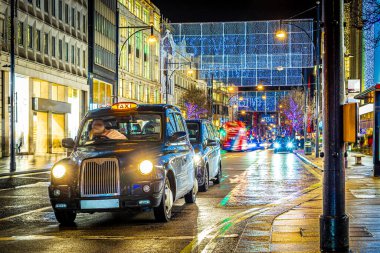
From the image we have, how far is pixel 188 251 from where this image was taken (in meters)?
8.67

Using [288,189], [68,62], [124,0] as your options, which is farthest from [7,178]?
[124,0]

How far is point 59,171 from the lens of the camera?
10.7m

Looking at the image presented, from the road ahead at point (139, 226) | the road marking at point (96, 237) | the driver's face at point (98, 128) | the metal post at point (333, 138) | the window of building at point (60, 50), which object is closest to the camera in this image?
the metal post at point (333, 138)

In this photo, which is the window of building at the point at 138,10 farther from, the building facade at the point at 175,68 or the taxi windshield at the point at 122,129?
the taxi windshield at the point at 122,129

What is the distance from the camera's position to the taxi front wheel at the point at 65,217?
11102mm

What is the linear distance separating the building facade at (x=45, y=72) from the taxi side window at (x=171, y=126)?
97.9 ft

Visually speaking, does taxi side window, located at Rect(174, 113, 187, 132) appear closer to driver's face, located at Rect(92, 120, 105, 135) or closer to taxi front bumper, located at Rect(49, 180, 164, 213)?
driver's face, located at Rect(92, 120, 105, 135)

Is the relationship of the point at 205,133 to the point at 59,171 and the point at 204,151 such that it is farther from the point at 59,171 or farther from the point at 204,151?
the point at 59,171

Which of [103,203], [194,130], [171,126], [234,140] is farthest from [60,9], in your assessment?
[103,203]

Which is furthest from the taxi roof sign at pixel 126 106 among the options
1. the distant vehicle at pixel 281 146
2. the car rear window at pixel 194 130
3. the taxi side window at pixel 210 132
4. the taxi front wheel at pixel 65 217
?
the distant vehicle at pixel 281 146

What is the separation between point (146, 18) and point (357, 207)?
6966 centimetres

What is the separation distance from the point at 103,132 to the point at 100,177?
176 centimetres

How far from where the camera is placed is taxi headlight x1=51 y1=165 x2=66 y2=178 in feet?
35.1

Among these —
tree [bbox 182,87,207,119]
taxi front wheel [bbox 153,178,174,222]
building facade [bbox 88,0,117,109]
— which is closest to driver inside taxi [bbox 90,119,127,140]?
taxi front wheel [bbox 153,178,174,222]
